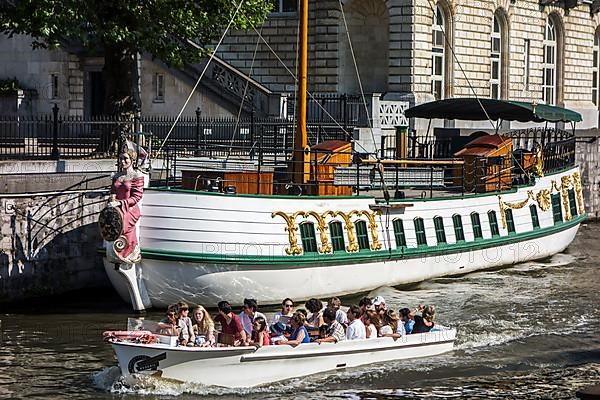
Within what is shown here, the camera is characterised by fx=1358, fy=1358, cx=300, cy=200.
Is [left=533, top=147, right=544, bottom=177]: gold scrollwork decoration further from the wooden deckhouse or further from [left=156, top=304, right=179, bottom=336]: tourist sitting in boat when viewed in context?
[left=156, top=304, right=179, bottom=336]: tourist sitting in boat

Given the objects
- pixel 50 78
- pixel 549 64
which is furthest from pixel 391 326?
pixel 549 64

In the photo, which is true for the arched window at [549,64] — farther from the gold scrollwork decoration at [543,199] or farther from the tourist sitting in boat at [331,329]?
the tourist sitting in boat at [331,329]

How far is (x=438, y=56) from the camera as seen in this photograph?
4919 cm

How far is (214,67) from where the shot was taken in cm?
4194

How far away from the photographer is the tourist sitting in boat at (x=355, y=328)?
22.7m

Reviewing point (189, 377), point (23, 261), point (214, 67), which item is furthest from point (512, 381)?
point (214, 67)

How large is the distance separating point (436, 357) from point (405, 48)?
79.8 feet

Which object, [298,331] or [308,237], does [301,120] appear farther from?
[298,331]

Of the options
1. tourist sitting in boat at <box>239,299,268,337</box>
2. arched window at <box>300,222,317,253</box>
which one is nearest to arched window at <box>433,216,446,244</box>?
arched window at <box>300,222,317,253</box>

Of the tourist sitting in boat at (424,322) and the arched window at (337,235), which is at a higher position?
the arched window at (337,235)

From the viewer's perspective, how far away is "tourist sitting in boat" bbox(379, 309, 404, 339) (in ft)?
75.9

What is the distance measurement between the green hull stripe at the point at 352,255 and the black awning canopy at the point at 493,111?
3.08 meters

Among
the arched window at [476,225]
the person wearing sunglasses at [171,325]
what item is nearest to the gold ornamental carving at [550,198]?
the arched window at [476,225]

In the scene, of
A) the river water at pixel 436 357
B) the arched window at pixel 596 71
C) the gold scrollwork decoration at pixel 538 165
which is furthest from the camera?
the arched window at pixel 596 71
